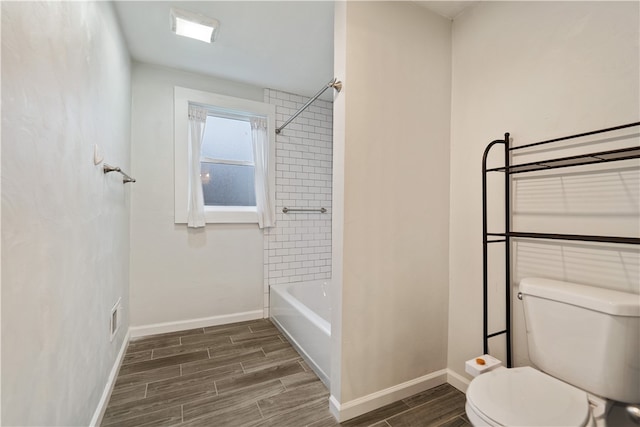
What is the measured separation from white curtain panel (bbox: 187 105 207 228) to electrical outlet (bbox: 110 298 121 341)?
909 mm

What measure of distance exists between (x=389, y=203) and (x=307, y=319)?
43.3 inches

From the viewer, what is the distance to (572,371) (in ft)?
3.88

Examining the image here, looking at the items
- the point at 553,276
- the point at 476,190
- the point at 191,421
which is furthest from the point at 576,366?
the point at 191,421

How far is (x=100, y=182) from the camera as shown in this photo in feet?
5.01

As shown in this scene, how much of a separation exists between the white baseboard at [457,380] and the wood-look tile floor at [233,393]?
4 cm

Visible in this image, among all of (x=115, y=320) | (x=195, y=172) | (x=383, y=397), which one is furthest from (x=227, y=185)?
(x=383, y=397)

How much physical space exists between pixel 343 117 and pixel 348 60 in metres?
0.31

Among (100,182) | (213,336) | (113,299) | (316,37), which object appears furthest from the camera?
(213,336)

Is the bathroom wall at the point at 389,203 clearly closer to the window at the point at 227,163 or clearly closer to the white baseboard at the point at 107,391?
the white baseboard at the point at 107,391

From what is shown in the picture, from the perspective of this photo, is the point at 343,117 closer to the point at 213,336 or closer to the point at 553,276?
the point at 553,276

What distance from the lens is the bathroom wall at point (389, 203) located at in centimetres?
156

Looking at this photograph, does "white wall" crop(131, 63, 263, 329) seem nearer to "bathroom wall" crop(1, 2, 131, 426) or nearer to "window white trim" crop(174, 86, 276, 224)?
"window white trim" crop(174, 86, 276, 224)

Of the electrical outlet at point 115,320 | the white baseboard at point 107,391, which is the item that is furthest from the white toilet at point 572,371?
the electrical outlet at point 115,320

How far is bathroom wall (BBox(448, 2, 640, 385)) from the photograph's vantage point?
120 cm
